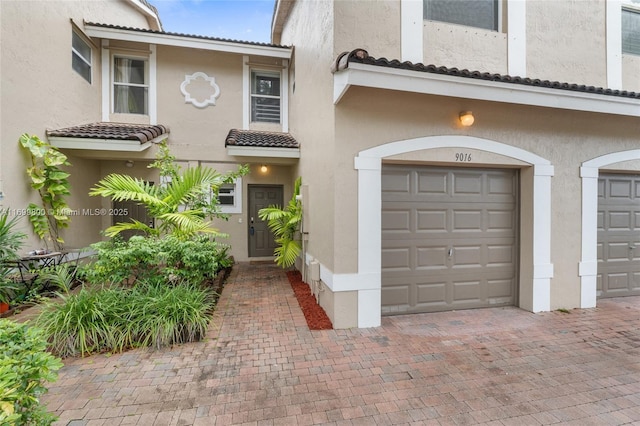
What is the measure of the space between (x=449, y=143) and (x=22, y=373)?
17.4ft

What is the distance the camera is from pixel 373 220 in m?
4.43

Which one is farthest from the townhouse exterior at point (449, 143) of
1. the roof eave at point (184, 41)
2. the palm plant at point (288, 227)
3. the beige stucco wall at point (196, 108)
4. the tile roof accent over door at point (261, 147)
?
the beige stucco wall at point (196, 108)

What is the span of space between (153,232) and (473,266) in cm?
578

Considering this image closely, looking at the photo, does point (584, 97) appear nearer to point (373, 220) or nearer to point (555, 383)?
point (373, 220)

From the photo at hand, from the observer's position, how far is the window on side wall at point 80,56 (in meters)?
7.38

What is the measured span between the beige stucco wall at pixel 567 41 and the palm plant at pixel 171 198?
6423 millimetres

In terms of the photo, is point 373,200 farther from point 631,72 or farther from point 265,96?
point 265,96

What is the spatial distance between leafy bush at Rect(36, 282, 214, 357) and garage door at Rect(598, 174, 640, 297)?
7422 millimetres

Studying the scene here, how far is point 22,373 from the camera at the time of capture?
69.3 inches

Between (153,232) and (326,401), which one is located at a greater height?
(153,232)

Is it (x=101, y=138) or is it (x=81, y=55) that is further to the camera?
(x=81, y=55)

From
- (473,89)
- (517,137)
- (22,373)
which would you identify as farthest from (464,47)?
(22,373)

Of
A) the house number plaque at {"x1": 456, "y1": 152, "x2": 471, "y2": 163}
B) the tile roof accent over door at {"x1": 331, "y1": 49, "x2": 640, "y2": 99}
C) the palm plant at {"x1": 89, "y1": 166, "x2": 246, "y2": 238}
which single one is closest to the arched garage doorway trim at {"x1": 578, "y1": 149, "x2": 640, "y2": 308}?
the tile roof accent over door at {"x1": 331, "y1": 49, "x2": 640, "y2": 99}

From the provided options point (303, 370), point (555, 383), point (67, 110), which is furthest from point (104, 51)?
point (555, 383)
